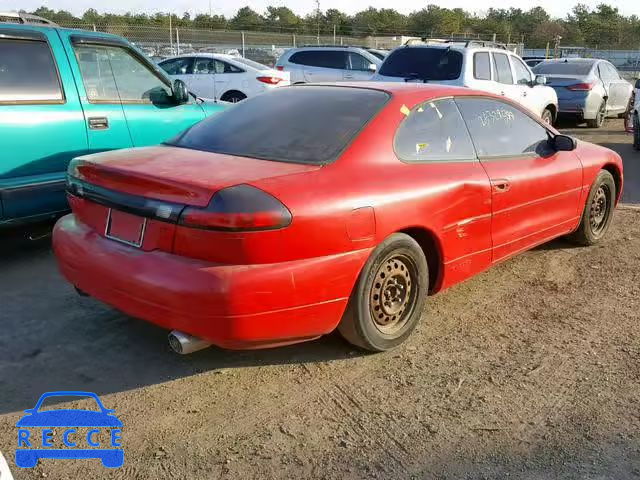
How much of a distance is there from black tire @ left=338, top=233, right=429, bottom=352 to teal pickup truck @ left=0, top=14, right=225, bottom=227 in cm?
278

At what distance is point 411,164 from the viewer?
12.1 feet

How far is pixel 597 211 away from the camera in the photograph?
568 centimetres

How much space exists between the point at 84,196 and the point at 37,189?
1.55 meters

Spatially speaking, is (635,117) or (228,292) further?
(635,117)

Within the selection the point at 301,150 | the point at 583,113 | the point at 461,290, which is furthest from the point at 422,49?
the point at 301,150

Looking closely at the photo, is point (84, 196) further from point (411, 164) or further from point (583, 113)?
point (583, 113)

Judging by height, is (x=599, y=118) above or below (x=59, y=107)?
below

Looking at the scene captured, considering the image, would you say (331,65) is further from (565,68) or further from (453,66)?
(453,66)

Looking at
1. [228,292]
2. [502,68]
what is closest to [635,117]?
[502,68]

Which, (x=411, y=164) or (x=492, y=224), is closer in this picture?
(x=411, y=164)

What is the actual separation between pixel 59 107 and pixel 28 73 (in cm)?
33

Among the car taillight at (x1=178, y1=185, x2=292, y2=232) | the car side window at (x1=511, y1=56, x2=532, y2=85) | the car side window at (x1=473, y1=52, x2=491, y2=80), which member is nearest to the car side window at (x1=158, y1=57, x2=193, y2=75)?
the car side window at (x1=473, y1=52, x2=491, y2=80)

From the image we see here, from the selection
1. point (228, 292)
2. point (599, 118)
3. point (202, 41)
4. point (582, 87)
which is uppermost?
point (202, 41)

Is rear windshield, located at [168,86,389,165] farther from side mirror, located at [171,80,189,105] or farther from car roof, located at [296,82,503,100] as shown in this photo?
side mirror, located at [171,80,189,105]
